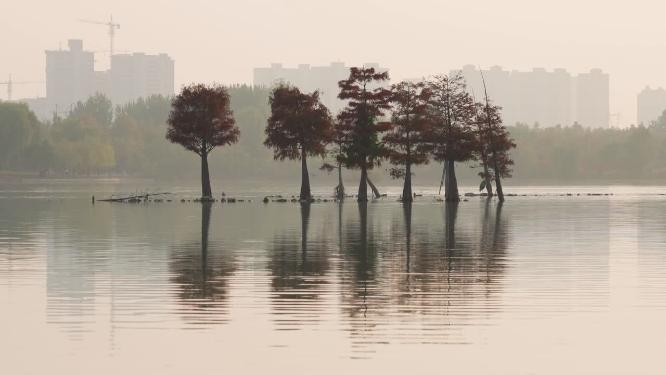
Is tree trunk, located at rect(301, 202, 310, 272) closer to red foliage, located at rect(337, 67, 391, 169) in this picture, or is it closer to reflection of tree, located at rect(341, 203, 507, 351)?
reflection of tree, located at rect(341, 203, 507, 351)

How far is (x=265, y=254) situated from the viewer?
35500 mm

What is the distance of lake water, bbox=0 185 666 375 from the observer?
17516mm

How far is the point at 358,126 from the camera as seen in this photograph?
87.9 meters

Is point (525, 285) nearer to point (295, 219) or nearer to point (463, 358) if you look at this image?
point (463, 358)

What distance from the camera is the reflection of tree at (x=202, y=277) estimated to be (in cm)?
2275

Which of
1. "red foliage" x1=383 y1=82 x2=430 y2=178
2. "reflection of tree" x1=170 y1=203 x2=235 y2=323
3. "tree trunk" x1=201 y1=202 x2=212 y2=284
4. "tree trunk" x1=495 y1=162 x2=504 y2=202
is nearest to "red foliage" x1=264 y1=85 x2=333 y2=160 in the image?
"red foliage" x1=383 y1=82 x2=430 y2=178

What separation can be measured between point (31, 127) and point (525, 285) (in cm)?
17861

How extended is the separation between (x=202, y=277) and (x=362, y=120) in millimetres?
59630

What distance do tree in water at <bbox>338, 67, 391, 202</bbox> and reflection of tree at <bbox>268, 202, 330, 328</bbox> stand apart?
4322 cm

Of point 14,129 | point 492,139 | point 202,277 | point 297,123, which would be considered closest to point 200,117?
point 297,123

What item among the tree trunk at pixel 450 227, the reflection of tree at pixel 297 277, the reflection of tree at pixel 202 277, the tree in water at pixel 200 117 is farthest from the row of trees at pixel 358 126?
the reflection of tree at pixel 202 277

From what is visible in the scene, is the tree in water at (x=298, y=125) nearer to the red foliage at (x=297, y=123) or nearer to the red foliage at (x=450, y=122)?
the red foliage at (x=297, y=123)

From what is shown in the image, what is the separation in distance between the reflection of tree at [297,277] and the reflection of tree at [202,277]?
1090 millimetres

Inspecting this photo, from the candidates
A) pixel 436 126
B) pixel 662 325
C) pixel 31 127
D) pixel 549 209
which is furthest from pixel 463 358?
pixel 31 127
